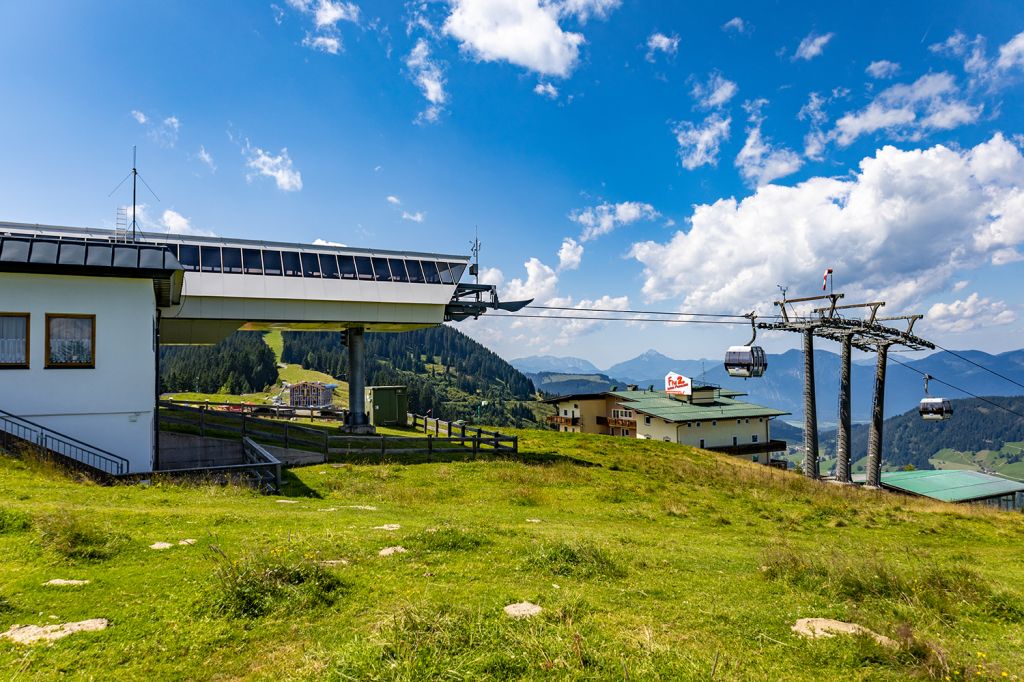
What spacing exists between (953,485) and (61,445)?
59602 mm

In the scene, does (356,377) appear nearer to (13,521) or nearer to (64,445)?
(64,445)

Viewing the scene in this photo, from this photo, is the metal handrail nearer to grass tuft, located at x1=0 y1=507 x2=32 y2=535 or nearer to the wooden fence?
the wooden fence

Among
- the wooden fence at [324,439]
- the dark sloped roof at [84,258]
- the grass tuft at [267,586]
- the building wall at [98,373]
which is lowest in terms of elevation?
the wooden fence at [324,439]

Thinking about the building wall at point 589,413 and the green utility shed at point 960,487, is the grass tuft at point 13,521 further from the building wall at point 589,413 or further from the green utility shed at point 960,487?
the building wall at point 589,413

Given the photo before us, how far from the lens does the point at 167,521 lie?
10.2 m

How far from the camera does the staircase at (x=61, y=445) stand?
53.0ft

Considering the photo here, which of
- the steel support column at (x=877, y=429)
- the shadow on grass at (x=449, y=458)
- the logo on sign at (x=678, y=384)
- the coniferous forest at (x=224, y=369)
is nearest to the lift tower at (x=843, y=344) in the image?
the steel support column at (x=877, y=429)

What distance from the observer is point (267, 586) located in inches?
259

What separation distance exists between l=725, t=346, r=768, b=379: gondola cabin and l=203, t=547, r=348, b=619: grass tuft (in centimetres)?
2920

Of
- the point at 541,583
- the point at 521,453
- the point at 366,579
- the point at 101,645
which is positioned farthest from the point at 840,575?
the point at 521,453

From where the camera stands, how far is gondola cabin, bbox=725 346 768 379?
105 feet

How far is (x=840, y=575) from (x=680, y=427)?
5128 cm

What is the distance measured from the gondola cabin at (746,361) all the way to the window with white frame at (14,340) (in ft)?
107

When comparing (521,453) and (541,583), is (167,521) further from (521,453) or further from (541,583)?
(521,453)
